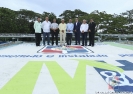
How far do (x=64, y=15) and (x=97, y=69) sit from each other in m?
38.0

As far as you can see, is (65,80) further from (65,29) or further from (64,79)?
(65,29)

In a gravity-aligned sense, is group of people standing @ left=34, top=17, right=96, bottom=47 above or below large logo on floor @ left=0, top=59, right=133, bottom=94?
above

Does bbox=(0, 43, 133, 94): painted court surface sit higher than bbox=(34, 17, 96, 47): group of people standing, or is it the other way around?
bbox=(34, 17, 96, 47): group of people standing

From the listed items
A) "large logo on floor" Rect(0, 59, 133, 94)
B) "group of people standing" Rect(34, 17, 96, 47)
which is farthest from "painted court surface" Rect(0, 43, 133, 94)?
"group of people standing" Rect(34, 17, 96, 47)

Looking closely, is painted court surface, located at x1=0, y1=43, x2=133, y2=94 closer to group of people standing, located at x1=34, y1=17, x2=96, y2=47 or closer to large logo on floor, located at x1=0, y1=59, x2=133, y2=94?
large logo on floor, located at x1=0, y1=59, x2=133, y2=94

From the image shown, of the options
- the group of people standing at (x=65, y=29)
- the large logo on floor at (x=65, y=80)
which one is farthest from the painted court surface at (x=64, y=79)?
the group of people standing at (x=65, y=29)

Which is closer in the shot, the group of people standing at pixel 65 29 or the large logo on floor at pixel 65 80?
the large logo on floor at pixel 65 80

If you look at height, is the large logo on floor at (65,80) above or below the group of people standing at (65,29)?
below

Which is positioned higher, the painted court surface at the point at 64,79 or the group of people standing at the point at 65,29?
the group of people standing at the point at 65,29

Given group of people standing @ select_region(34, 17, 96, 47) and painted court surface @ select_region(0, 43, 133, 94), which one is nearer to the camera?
painted court surface @ select_region(0, 43, 133, 94)

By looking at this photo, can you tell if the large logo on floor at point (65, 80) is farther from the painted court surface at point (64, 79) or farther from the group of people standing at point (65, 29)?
the group of people standing at point (65, 29)

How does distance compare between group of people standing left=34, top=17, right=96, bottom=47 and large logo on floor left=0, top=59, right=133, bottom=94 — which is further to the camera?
group of people standing left=34, top=17, right=96, bottom=47

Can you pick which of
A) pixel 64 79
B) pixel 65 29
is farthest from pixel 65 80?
pixel 65 29

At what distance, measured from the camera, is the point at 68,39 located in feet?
37.8
